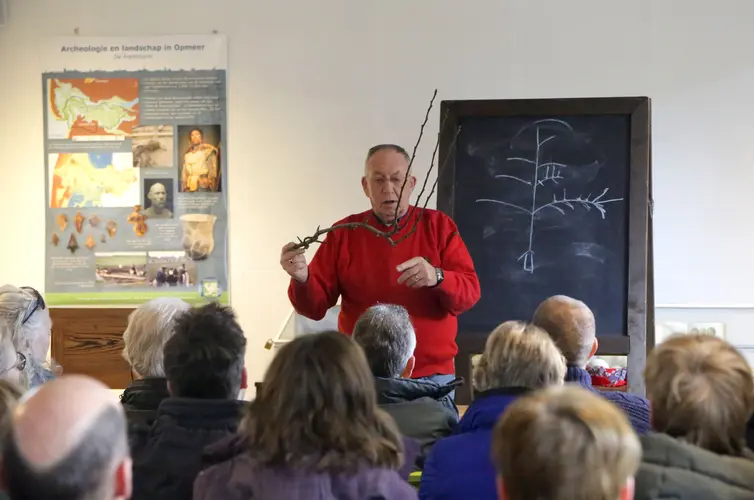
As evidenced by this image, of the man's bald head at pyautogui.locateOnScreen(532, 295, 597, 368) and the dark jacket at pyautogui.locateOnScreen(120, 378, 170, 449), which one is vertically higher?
the man's bald head at pyautogui.locateOnScreen(532, 295, 597, 368)

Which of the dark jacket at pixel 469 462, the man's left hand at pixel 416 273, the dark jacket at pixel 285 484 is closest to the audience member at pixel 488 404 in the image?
the dark jacket at pixel 469 462

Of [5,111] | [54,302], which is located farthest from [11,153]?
[54,302]

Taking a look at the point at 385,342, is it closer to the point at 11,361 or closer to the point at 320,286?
the point at 320,286

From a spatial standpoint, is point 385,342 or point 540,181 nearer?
point 385,342

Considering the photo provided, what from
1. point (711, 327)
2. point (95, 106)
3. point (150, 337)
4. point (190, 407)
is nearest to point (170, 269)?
point (95, 106)

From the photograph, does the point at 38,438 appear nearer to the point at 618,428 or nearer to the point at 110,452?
the point at 110,452

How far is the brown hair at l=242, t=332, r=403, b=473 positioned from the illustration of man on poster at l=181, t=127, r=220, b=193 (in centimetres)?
272

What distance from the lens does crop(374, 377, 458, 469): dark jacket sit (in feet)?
5.81

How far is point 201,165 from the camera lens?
3928mm

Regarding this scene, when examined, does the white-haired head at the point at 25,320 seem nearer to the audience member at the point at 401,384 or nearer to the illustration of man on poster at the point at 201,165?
the audience member at the point at 401,384

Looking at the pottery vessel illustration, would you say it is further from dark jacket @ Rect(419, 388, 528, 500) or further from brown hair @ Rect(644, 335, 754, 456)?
brown hair @ Rect(644, 335, 754, 456)

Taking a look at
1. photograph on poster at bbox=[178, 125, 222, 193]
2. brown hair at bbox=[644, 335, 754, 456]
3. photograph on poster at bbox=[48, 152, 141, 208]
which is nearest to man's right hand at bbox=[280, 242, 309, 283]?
brown hair at bbox=[644, 335, 754, 456]

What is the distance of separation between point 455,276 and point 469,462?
1.06 meters

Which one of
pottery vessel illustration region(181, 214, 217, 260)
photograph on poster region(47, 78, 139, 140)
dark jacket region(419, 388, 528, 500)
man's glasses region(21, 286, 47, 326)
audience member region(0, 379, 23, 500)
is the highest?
photograph on poster region(47, 78, 139, 140)
